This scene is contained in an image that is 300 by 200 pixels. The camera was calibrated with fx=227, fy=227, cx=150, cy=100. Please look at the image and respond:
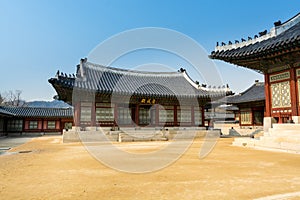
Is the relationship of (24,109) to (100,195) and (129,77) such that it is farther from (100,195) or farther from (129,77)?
(100,195)

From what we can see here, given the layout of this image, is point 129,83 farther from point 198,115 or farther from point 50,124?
point 50,124

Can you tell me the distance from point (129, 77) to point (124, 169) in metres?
22.9

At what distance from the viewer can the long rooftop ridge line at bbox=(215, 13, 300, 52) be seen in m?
16.5

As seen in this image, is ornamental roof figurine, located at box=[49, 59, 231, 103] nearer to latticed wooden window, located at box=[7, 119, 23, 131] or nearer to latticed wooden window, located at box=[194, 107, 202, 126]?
latticed wooden window, located at box=[194, 107, 202, 126]

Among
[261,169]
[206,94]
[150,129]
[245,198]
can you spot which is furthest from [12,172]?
[206,94]

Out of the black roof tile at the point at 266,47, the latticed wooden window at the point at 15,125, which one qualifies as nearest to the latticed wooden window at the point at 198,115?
the black roof tile at the point at 266,47

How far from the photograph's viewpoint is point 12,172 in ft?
25.0

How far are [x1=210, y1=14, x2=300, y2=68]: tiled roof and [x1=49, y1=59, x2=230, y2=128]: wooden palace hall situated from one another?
9.74 m

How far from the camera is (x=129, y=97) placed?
999 inches

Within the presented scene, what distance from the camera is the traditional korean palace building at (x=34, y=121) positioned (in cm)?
3964

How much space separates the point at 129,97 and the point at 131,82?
3764 millimetres

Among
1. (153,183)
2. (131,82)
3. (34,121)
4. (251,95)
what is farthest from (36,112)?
(153,183)

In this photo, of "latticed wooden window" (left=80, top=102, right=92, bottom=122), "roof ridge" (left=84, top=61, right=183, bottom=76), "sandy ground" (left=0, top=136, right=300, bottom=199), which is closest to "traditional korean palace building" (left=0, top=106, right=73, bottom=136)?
"roof ridge" (left=84, top=61, right=183, bottom=76)

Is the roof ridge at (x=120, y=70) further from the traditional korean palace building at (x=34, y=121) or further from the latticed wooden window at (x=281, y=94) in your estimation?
the latticed wooden window at (x=281, y=94)
